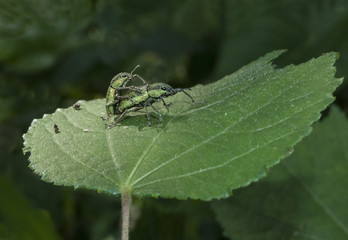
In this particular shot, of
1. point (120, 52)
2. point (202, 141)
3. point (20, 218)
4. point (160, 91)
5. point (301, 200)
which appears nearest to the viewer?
point (202, 141)

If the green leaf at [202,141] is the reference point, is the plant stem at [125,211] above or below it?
below

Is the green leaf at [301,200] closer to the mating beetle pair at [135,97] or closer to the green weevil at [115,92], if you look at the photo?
the mating beetle pair at [135,97]

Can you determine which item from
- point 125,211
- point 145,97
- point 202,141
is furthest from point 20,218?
point 202,141

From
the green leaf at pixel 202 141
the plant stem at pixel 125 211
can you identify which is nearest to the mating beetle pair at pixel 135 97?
the green leaf at pixel 202 141

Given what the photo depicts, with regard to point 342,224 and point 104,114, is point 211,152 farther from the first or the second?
point 342,224

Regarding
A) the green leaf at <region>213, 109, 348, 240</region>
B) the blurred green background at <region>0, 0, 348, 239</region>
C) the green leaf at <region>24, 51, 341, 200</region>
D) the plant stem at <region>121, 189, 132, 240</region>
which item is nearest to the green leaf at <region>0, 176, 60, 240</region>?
the blurred green background at <region>0, 0, 348, 239</region>

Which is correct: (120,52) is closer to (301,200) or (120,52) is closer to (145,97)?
(145,97)

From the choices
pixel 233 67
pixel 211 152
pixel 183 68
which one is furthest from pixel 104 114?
pixel 183 68
